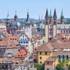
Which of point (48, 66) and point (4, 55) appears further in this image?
point (4, 55)

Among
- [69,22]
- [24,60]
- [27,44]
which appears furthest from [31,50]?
[69,22]

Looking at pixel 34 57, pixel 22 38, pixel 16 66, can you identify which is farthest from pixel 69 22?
pixel 16 66

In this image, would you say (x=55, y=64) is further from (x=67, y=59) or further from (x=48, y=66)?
(x=67, y=59)

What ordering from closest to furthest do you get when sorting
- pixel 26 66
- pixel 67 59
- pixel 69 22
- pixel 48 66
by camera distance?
pixel 26 66
pixel 48 66
pixel 67 59
pixel 69 22

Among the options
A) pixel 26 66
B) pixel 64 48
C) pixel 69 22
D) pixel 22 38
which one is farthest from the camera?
pixel 69 22

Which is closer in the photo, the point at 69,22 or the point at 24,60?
the point at 24,60

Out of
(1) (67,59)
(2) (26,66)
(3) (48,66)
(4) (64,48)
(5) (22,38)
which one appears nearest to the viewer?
(2) (26,66)

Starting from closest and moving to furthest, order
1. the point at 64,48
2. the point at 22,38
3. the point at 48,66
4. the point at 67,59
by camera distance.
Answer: the point at 48,66 → the point at 67,59 → the point at 64,48 → the point at 22,38

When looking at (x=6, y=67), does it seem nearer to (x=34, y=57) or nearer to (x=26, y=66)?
(x=26, y=66)

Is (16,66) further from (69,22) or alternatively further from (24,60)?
A: (69,22)
